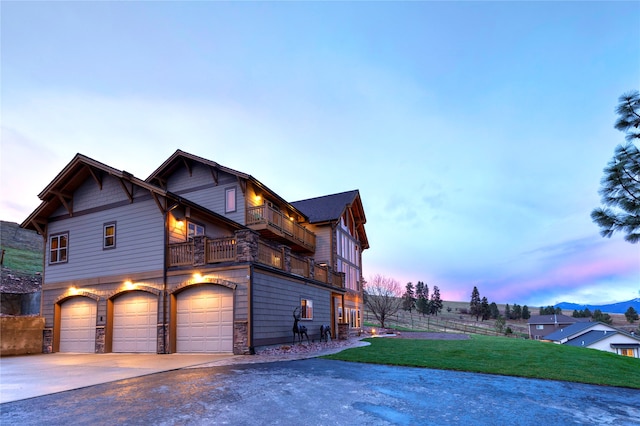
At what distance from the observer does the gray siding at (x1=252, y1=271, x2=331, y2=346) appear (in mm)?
14531

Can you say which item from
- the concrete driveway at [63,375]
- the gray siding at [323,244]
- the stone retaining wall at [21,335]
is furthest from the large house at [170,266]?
the gray siding at [323,244]

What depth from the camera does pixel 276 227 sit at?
20531 mm

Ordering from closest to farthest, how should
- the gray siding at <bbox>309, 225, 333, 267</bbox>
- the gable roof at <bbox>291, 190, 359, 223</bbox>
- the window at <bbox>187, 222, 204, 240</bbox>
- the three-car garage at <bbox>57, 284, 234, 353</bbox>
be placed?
the three-car garage at <bbox>57, 284, 234, 353</bbox> → the window at <bbox>187, 222, 204, 240</bbox> → the gray siding at <bbox>309, 225, 333, 267</bbox> → the gable roof at <bbox>291, 190, 359, 223</bbox>

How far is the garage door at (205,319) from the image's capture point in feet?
47.4

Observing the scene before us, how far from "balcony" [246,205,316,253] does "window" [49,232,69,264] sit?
894 centimetres

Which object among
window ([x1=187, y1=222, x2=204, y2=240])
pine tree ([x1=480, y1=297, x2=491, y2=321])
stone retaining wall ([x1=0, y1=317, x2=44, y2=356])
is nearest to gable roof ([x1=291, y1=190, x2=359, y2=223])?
window ([x1=187, y1=222, x2=204, y2=240])

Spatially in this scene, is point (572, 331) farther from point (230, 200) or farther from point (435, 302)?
point (230, 200)

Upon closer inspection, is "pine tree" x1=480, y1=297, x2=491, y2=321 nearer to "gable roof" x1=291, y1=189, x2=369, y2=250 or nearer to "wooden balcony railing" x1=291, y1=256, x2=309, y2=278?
"gable roof" x1=291, y1=189, x2=369, y2=250

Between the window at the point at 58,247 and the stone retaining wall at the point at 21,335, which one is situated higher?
the window at the point at 58,247

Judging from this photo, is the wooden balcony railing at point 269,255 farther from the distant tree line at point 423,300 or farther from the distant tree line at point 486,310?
the distant tree line at point 486,310

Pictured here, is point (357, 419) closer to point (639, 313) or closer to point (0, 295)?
point (0, 295)

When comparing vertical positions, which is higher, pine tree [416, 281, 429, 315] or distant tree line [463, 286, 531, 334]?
pine tree [416, 281, 429, 315]

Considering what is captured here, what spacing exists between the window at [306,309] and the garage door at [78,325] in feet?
30.6

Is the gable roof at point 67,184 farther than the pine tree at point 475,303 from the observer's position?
No
